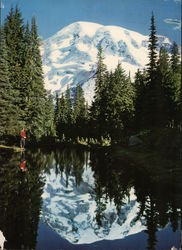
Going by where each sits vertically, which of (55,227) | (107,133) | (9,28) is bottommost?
(55,227)

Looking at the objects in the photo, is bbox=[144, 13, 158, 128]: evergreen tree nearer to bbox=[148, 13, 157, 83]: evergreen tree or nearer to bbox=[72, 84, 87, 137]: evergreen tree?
bbox=[148, 13, 157, 83]: evergreen tree

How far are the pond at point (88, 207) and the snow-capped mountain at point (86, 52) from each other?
139 inches

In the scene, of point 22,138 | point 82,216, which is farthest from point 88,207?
point 22,138

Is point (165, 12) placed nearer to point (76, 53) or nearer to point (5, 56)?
point (76, 53)

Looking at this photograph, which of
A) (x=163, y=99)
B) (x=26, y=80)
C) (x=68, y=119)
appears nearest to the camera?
(x=163, y=99)

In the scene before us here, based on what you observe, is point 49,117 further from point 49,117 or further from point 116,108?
point 116,108

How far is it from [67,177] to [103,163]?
441 centimetres

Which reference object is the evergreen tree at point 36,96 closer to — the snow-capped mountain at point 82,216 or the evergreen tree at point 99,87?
the evergreen tree at point 99,87

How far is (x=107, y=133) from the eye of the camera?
1299 cm

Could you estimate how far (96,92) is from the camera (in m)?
12.8

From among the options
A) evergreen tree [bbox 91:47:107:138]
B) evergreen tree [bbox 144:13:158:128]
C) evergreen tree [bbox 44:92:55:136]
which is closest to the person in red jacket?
evergreen tree [bbox 44:92:55:136]

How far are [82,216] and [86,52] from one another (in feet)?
19.0

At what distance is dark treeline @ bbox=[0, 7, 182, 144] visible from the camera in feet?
34.3

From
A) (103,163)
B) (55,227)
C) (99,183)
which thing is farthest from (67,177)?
(55,227)
